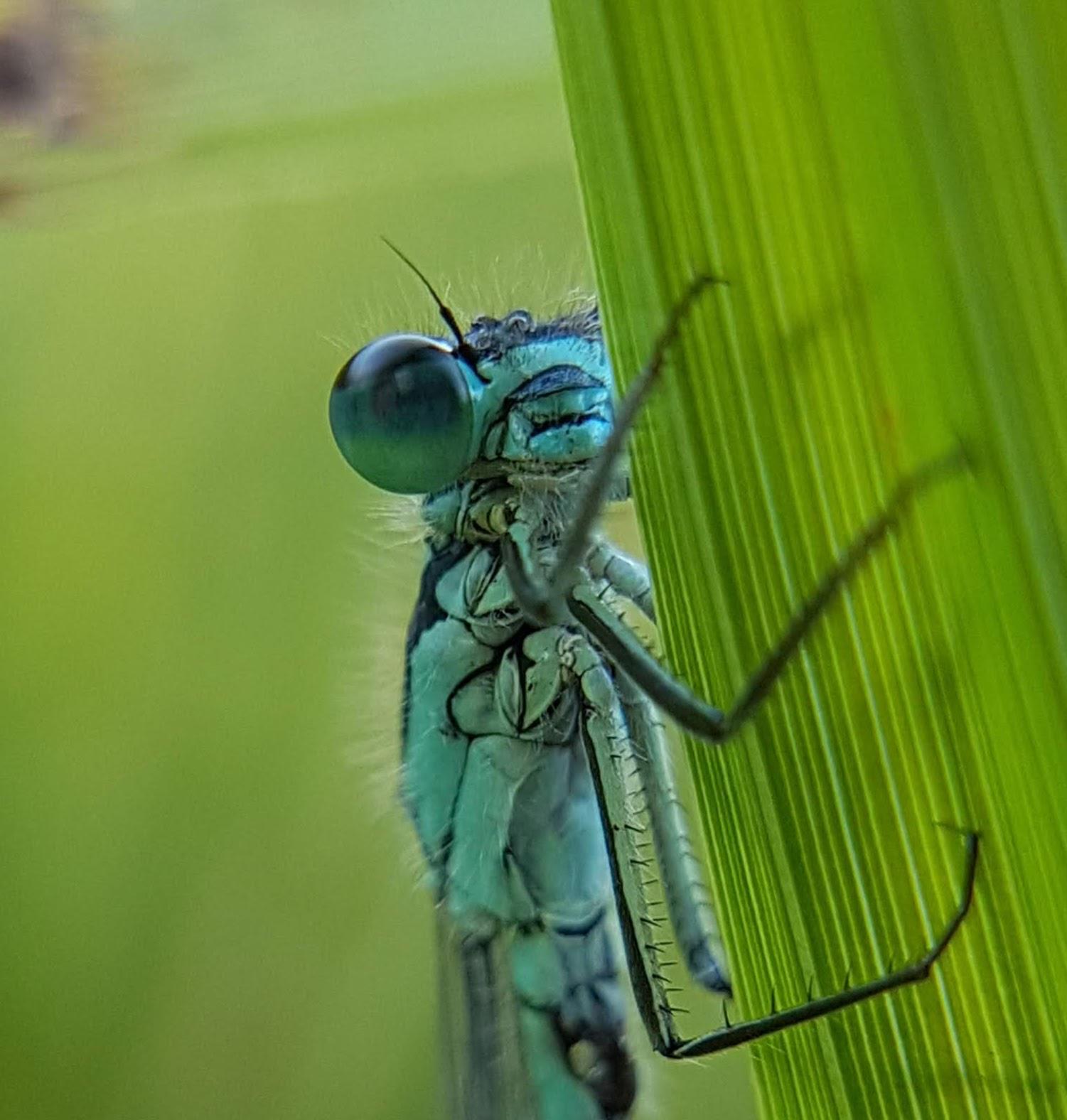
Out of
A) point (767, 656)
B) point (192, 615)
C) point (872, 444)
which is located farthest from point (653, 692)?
point (192, 615)

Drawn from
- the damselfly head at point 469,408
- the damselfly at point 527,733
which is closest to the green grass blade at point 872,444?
the damselfly at point 527,733

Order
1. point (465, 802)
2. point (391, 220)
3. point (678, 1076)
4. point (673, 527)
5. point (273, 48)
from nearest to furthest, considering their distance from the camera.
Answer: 1. point (673, 527)
2. point (465, 802)
3. point (273, 48)
4. point (391, 220)
5. point (678, 1076)

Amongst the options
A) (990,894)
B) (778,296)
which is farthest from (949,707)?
(778,296)

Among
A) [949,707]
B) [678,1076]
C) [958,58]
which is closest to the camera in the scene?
[958,58]

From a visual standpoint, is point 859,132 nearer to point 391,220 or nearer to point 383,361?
point 383,361

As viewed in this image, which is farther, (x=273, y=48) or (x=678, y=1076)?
(x=678, y=1076)

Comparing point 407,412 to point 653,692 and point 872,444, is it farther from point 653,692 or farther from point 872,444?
point 872,444
